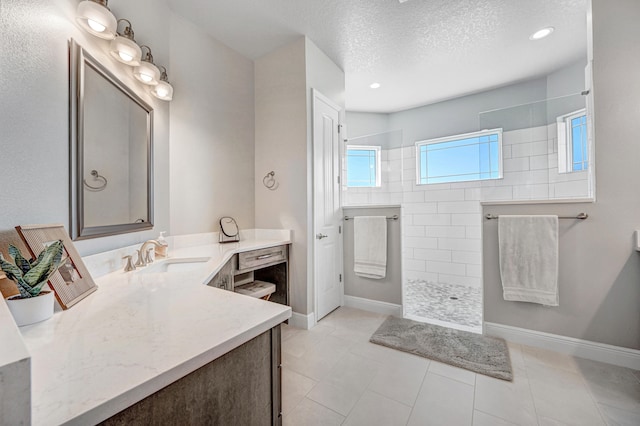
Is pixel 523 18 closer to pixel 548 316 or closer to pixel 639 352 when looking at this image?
pixel 548 316

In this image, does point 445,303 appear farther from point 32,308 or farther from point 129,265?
point 32,308

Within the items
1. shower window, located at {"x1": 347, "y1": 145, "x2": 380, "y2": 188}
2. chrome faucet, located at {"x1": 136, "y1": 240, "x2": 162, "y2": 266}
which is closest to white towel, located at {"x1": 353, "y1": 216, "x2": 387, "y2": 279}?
shower window, located at {"x1": 347, "y1": 145, "x2": 380, "y2": 188}

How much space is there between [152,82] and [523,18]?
3133 millimetres

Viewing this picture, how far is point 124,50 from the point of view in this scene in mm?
1423

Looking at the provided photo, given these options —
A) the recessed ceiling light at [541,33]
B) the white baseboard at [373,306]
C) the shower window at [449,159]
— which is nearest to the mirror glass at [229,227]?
the white baseboard at [373,306]

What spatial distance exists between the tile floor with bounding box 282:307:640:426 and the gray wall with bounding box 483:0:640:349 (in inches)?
12.0

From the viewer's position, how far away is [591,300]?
1886 mm

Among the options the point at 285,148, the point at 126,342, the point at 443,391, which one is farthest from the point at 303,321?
the point at 126,342

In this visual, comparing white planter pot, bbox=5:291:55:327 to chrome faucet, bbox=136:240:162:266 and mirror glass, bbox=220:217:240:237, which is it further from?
mirror glass, bbox=220:217:240:237

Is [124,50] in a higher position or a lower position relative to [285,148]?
higher

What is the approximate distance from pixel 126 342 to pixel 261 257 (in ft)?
5.26

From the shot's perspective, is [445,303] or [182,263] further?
[445,303]

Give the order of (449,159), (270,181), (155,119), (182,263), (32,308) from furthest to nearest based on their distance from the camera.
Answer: (449,159)
(270,181)
(155,119)
(182,263)
(32,308)

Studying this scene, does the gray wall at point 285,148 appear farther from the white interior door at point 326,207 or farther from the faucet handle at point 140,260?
the faucet handle at point 140,260
